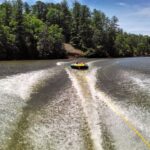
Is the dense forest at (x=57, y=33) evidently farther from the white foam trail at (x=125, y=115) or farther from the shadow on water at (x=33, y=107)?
the white foam trail at (x=125, y=115)

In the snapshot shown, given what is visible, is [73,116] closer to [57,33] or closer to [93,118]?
[93,118]

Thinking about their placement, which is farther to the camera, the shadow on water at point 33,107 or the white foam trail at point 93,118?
the white foam trail at point 93,118

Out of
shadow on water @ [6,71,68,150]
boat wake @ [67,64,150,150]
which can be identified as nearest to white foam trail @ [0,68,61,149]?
shadow on water @ [6,71,68,150]

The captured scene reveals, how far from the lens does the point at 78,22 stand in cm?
11956

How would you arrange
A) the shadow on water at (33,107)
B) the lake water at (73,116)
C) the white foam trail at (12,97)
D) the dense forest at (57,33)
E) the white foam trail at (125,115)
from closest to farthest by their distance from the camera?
1. the shadow on water at (33,107)
2. the lake water at (73,116)
3. the white foam trail at (125,115)
4. the white foam trail at (12,97)
5. the dense forest at (57,33)

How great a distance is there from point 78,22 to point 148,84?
87133 mm

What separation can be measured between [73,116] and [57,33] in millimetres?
71409

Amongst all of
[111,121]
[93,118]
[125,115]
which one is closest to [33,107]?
[93,118]

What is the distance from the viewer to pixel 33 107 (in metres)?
23.7

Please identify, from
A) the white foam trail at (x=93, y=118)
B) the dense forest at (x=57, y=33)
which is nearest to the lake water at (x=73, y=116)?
the white foam trail at (x=93, y=118)

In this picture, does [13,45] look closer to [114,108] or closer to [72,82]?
[72,82]

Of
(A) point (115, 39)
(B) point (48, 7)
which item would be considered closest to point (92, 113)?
(A) point (115, 39)

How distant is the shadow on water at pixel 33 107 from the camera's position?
52.9ft

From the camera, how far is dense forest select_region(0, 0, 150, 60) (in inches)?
3159
